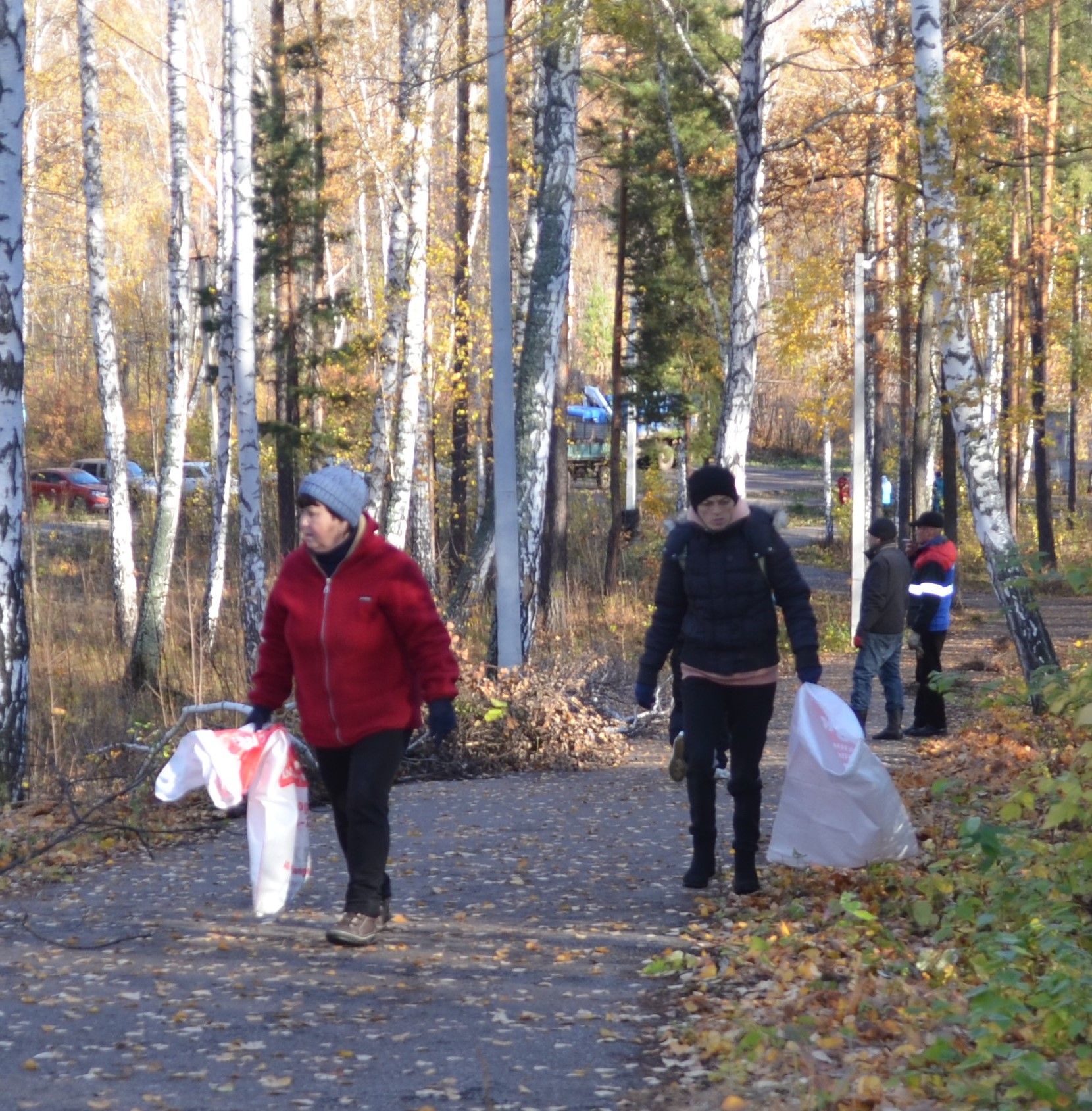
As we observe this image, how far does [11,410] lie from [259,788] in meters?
4.61

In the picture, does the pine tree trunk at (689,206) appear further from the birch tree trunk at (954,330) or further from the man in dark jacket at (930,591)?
the man in dark jacket at (930,591)

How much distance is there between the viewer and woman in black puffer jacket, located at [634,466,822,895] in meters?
6.61

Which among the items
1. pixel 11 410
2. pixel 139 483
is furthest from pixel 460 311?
pixel 11 410

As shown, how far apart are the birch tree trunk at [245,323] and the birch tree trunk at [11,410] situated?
23.2 ft

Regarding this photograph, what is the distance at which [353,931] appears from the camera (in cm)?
594

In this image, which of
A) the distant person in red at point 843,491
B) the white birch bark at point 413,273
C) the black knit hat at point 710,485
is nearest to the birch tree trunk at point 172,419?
the white birch bark at point 413,273

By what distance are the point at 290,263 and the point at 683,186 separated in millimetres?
7628

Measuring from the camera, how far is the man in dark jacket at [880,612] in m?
12.2

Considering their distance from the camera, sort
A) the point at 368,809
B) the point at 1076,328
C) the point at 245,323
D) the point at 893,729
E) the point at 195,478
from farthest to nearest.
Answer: the point at 195,478 < the point at 1076,328 < the point at 245,323 < the point at 893,729 < the point at 368,809

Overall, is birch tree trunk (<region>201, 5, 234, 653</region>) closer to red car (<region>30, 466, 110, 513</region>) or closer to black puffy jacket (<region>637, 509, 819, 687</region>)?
red car (<region>30, 466, 110, 513</region>)

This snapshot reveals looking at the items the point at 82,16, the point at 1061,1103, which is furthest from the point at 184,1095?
the point at 82,16

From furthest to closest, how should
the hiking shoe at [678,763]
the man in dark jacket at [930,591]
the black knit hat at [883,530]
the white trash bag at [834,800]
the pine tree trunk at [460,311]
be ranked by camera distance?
the pine tree trunk at [460,311] < the man in dark jacket at [930,591] < the black knit hat at [883,530] < the hiking shoe at [678,763] < the white trash bag at [834,800]

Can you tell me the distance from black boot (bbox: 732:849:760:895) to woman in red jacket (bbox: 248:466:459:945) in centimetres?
171

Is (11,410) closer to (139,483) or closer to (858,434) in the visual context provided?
(858,434)
